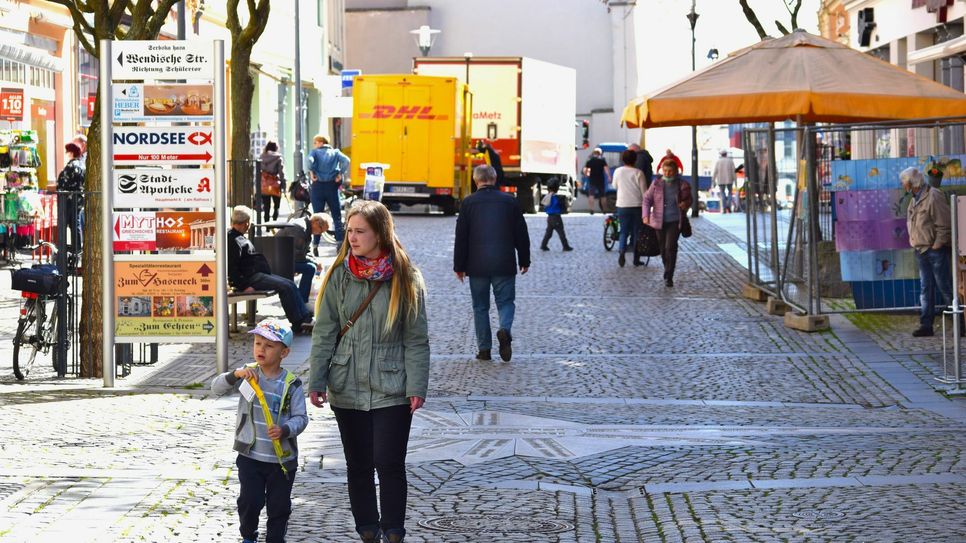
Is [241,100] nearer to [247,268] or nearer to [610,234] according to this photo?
[247,268]

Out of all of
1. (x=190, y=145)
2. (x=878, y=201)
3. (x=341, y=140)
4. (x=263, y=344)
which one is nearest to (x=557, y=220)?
(x=878, y=201)

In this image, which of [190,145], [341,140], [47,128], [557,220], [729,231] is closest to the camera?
[190,145]

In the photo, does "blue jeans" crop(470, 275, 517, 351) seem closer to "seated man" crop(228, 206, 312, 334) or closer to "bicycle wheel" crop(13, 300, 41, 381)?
"seated man" crop(228, 206, 312, 334)

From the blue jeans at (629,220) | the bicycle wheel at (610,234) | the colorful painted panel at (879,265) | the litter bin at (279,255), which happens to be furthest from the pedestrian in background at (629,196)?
the litter bin at (279,255)

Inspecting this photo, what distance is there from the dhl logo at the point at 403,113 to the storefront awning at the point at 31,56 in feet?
27.4

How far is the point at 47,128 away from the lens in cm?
2778

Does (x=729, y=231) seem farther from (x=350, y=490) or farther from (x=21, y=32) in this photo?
(x=350, y=490)

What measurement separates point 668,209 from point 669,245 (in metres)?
0.58

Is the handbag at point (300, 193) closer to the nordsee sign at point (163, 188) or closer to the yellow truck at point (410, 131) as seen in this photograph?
the yellow truck at point (410, 131)

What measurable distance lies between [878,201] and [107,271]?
7514 millimetres

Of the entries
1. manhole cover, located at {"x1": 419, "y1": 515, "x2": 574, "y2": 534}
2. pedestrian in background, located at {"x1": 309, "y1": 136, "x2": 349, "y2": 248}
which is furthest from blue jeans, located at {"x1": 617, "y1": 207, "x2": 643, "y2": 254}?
manhole cover, located at {"x1": 419, "y1": 515, "x2": 574, "y2": 534}

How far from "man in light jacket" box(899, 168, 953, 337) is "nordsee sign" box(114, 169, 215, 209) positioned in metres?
6.37

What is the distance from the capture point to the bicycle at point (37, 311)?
12.5 m

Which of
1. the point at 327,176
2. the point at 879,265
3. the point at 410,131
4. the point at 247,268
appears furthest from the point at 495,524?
the point at 410,131
